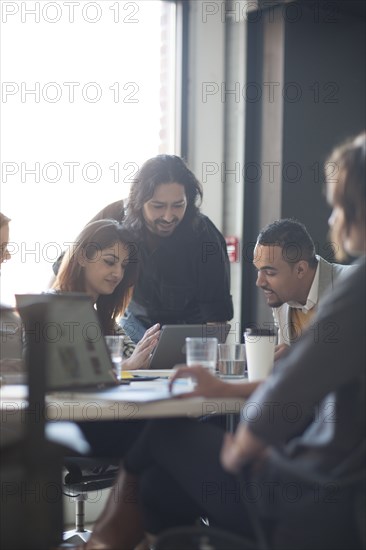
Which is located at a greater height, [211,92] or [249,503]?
[211,92]

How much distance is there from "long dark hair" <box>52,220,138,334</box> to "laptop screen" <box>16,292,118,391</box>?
78 cm

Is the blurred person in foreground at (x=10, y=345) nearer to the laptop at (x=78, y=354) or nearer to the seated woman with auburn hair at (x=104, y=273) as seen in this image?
the laptop at (x=78, y=354)

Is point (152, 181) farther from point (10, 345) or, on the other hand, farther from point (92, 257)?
point (10, 345)

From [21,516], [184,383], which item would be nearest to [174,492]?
[184,383]

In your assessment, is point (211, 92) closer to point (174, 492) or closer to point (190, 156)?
point (190, 156)

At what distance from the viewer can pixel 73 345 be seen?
2.28 m

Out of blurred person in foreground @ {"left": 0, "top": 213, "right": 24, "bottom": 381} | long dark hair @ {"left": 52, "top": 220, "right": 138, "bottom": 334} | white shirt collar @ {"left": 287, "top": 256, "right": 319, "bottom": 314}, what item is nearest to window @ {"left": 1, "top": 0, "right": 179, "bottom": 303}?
long dark hair @ {"left": 52, "top": 220, "right": 138, "bottom": 334}

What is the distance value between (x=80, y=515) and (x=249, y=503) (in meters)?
1.78

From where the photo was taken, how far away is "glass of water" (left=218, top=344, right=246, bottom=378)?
2.61m

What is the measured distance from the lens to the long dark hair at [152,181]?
3.70m

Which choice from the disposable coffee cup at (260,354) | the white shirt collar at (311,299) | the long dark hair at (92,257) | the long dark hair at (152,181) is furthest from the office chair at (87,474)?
the long dark hair at (152,181)

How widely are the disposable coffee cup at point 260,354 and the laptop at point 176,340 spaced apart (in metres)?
0.35

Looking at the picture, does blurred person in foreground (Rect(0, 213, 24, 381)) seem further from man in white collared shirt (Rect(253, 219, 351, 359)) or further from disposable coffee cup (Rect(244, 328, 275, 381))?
man in white collared shirt (Rect(253, 219, 351, 359))

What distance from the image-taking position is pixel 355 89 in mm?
4676
